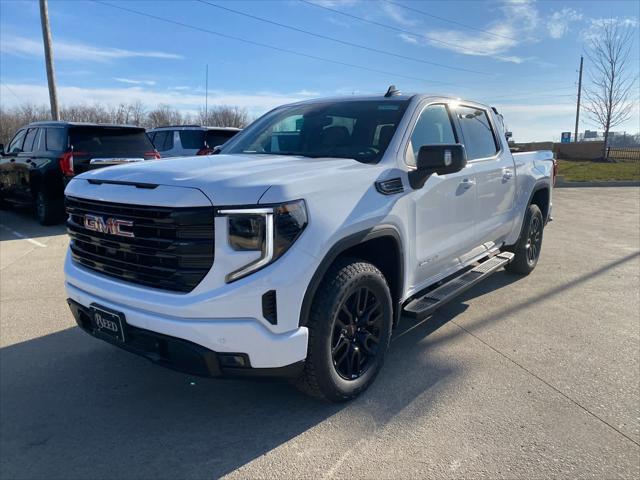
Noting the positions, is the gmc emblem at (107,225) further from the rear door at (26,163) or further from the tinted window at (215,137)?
the tinted window at (215,137)

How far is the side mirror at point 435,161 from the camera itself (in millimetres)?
3312

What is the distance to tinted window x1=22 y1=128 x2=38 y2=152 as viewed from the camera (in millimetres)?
9617

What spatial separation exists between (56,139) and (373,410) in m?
8.20

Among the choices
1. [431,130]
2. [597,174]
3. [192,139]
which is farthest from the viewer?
[597,174]

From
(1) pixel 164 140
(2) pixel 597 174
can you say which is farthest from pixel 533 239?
(2) pixel 597 174

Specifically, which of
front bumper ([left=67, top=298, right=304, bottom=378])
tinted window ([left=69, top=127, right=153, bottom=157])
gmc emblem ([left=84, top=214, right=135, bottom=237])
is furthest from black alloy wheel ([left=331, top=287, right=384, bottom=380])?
tinted window ([left=69, top=127, right=153, bottom=157])

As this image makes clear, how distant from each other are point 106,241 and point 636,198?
1632cm

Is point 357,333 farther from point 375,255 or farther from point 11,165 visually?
point 11,165

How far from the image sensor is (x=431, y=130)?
402 cm

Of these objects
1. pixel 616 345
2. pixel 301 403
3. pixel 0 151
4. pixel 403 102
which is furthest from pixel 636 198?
pixel 0 151

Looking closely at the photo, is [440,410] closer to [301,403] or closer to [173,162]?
[301,403]

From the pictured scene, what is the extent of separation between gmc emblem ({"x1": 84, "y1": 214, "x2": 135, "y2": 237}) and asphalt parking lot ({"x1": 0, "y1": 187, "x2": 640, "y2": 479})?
112 cm

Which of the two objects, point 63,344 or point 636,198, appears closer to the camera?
point 63,344

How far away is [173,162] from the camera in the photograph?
10.8 feet
